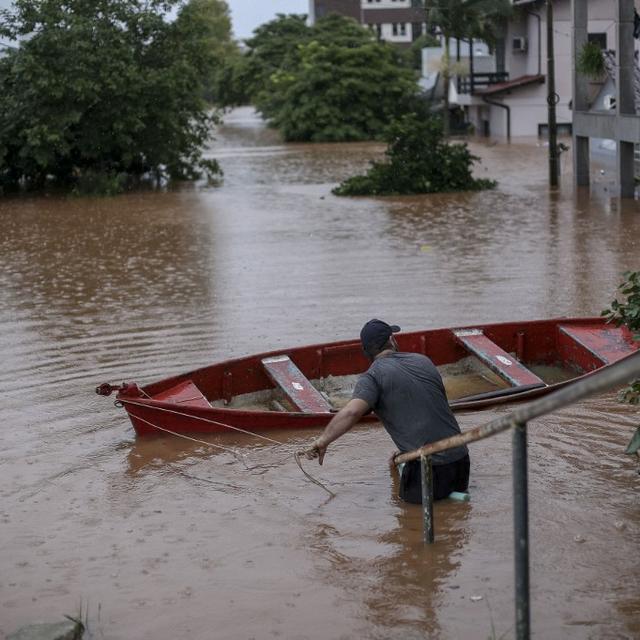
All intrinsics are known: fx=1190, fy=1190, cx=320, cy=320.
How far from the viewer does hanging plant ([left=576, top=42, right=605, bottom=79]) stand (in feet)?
80.4

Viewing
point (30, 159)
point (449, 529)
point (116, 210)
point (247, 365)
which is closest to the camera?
point (449, 529)

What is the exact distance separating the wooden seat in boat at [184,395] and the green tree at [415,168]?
19.5 meters

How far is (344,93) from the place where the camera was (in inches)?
2109

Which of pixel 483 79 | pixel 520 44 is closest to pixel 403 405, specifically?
pixel 520 44

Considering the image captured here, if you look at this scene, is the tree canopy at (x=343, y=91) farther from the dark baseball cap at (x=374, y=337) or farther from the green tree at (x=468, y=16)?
the dark baseball cap at (x=374, y=337)

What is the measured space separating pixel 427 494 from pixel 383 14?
89080 mm

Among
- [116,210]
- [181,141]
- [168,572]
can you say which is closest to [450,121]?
[181,141]

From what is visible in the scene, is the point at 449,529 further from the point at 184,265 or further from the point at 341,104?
the point at 341,104

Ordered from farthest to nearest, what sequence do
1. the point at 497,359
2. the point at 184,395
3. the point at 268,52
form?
the point at 268,52 → the point at 497,359 → the point at 184,395

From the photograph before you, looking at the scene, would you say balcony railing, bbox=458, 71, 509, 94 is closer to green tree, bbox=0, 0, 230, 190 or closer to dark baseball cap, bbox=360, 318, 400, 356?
green tree, bbox=0, 0, 230, 190

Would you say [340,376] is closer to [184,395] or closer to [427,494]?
[184,395]

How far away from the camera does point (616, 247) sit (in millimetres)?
19094

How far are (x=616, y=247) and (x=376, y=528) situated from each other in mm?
12818

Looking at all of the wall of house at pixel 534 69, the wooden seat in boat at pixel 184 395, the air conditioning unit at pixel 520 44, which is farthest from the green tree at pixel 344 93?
the wooden seat in boat at pixel 184 395
